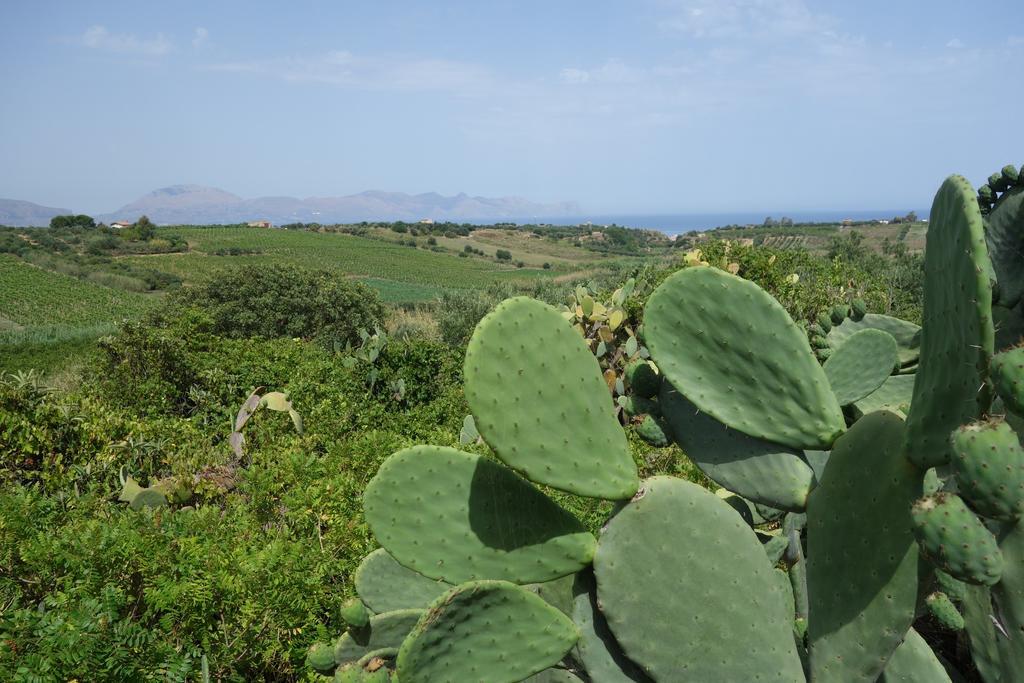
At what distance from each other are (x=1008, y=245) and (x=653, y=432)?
49.2 inches

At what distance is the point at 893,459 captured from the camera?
1346 millimetres

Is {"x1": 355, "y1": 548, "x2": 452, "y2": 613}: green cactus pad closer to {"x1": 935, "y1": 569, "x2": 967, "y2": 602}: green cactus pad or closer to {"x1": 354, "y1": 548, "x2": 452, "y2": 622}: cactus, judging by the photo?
{"x1": 354, "y1": 548, "x2": 452, "y2": 622}: cactus

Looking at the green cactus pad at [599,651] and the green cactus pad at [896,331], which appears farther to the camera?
the green cactus pad at [896,331]

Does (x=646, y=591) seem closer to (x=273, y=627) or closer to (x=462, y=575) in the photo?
(x=462, y=575)

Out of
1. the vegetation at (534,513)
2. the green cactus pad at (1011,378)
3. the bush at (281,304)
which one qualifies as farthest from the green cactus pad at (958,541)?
the bush at (281,304)

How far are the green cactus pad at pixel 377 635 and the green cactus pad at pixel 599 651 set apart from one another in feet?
1.56

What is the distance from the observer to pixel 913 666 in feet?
5.24

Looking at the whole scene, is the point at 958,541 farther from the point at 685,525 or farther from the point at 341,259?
the point at 341,259

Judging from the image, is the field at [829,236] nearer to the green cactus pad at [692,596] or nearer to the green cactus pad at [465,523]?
the green cactus pad at [692,596]

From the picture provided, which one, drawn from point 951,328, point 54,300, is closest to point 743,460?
point 951,328

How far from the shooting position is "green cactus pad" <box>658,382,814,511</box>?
1610 mm

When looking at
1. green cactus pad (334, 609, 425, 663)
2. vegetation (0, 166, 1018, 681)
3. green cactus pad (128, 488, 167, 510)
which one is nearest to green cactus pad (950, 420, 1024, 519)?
vegetation (0, 166, 1018, 681)

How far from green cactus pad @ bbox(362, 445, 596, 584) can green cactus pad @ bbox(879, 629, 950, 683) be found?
758 mm

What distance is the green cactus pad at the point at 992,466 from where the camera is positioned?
1.02 metres
